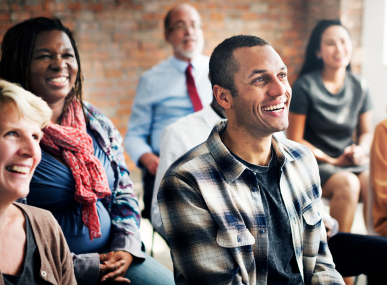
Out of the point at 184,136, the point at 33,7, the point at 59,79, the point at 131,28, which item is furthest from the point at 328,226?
the point at 33,7

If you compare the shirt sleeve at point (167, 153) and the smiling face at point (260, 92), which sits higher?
the smiling face at point (260, 92)

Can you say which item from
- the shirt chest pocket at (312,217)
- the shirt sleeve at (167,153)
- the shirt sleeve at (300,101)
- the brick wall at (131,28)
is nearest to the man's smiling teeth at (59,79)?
the shirt sleeve at (167,153)

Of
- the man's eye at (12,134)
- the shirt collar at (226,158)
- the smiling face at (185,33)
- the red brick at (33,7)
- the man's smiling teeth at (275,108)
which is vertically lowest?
the shirt collar at (226,158)

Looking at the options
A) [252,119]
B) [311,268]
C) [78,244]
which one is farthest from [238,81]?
[78,244]

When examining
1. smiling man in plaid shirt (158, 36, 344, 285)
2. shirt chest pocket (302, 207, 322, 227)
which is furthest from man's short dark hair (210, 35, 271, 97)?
shirt chest pocket (302, 207, 322, 227)

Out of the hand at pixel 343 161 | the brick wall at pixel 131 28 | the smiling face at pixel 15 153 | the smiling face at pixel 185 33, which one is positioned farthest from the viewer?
the brick wall at pixel 131 28

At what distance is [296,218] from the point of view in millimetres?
1267

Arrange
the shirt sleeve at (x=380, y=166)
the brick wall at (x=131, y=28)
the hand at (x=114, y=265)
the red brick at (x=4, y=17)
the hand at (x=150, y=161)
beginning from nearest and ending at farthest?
the hand at (x=114, y=265) → the shirt sleeve at (x=380, y=166) → the hand at (x=150, y=161) → the red brick at (x=4, y=17) → the brick wall at (x=131, y=28)

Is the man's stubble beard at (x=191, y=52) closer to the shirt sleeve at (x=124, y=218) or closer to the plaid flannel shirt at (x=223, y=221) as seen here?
the shirt sleeve at (x=124, y=218)

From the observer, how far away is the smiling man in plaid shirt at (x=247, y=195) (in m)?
1.13

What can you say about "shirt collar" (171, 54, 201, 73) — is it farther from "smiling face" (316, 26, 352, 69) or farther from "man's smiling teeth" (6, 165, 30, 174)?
"man's smiling teeth" (6, 165, 30, 174)

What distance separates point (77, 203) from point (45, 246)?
43cm

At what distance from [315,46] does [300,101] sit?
461 mm

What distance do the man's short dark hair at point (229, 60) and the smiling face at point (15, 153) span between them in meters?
0.62
